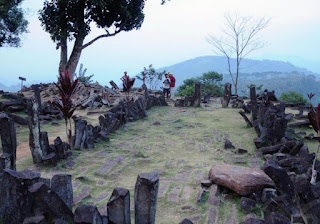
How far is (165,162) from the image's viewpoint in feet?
16.7

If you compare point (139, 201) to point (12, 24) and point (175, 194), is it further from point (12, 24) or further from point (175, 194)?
point (12, 24)

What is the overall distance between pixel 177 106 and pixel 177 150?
840cm

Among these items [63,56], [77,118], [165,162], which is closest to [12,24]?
[63,56]

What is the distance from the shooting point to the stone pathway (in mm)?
3363

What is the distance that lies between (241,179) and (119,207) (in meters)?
1.82

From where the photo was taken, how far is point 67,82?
5539mm

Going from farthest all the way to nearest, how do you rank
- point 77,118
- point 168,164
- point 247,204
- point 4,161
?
point 77,118
point 168,164
point 4,161
point 247,204

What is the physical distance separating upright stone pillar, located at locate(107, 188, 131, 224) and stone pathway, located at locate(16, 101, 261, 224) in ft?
2.29

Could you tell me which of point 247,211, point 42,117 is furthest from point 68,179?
point 42,117

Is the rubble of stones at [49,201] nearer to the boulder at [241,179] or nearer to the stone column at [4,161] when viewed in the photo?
the stone column at [4,161]

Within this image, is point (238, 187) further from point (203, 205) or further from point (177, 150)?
point (177, 150)

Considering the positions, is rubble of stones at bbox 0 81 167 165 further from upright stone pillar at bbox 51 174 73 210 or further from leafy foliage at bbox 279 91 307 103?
leafy foliage at bbox 279 91 307 103

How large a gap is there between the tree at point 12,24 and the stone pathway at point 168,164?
50.5 ft

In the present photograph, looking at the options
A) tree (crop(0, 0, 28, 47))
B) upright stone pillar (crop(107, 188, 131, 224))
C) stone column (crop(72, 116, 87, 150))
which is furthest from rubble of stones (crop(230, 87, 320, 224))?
tree (crop(0, 0, 28, 47))
